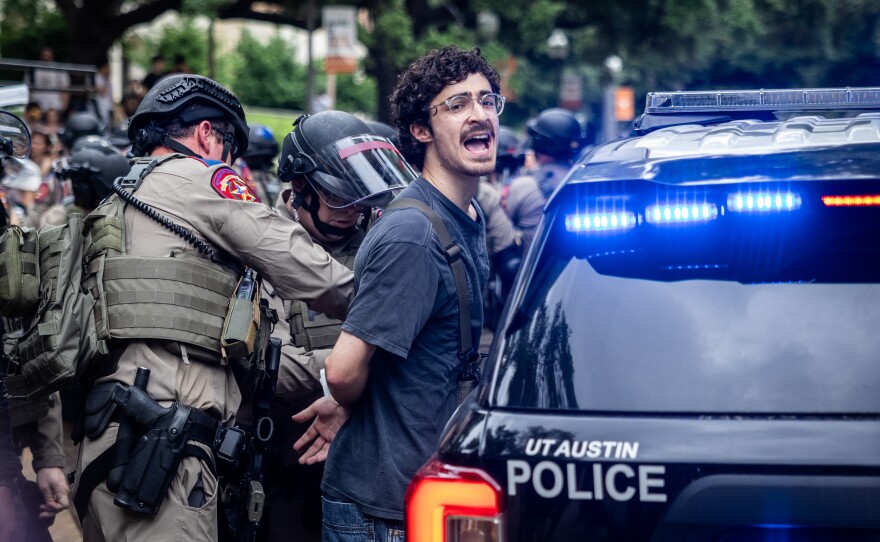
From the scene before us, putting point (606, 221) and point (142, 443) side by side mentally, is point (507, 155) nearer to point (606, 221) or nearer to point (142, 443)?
point (142, 443)

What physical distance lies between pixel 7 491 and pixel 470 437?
225 cm

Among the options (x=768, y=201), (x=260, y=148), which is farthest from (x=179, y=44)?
(x=768, y=201)

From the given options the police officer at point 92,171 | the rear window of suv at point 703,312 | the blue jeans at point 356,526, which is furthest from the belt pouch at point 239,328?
the police officer at point 92,171

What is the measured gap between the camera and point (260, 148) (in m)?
10.2

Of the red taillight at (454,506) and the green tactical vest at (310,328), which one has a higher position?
the green tactical vest at (310,328)

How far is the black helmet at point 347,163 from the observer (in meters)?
4.25

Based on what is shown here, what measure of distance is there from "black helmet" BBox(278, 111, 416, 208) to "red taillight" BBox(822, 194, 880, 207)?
2.08m

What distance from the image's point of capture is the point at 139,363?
3486 mm

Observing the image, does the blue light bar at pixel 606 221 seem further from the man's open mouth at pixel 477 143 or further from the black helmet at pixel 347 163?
the black helmet at pixel 347 163

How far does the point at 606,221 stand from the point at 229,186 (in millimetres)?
1527

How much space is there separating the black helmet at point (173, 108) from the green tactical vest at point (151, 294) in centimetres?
36

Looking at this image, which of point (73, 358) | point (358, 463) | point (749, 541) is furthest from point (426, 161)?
point (749, 541)

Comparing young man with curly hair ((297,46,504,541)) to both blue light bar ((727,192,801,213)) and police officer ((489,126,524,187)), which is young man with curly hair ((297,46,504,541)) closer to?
blue light bar ((727,192,801,213))

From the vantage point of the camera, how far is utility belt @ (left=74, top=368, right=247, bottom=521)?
338 cm
